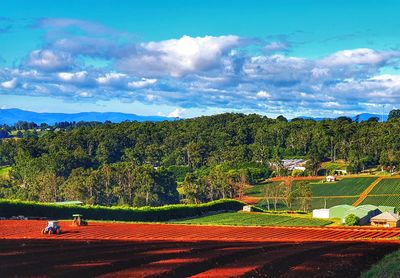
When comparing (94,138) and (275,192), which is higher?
(94,138)

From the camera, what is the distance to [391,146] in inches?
6388

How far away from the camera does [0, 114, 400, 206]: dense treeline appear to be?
120438 mm

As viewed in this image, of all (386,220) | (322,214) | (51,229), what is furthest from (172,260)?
(322,214)

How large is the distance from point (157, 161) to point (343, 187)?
3000 inches

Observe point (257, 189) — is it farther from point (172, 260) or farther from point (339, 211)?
point (172, 260)

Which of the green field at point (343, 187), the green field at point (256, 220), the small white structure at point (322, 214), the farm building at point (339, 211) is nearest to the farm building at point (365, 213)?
the farm building at point (339, 211)

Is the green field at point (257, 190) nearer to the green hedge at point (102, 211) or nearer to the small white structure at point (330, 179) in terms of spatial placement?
the small white structure at point (330, 179)

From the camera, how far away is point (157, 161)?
186875 millimetres

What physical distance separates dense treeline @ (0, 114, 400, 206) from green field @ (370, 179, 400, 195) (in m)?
21.4

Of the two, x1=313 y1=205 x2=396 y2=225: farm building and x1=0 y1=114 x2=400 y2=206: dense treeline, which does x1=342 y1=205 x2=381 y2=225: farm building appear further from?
x1=0 y1=114 x2=400 y2=206: dense treeline

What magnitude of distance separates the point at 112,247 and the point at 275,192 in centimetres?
9318

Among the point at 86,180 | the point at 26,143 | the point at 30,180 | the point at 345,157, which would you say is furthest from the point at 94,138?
the point at 345,157

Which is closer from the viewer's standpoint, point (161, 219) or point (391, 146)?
point (161, 219)

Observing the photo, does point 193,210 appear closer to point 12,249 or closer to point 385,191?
point 385,191
